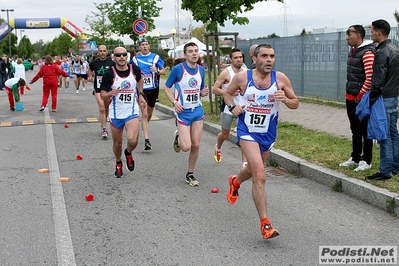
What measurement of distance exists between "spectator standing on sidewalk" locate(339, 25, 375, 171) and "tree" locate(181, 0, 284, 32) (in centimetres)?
769

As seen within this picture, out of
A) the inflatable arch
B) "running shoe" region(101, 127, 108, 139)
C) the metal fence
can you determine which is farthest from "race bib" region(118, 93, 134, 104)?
the inflatable arch

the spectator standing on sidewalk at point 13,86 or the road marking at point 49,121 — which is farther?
the spectator standing on sidewalk at point 13,86

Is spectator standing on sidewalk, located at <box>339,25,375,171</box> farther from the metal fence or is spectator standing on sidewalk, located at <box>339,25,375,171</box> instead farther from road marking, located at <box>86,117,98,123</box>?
road marking, located at <box>86,117,98,123</box>

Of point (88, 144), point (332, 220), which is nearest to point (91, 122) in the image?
point (88, 144)

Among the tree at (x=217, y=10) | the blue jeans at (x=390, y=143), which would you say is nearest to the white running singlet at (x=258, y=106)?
the blue jeans at (x=390, y=143)

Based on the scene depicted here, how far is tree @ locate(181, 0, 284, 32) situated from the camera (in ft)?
48.2

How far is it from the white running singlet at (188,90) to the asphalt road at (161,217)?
1135 mm

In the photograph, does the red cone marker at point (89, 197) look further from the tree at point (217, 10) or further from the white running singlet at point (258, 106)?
the tree at point (217, 10)

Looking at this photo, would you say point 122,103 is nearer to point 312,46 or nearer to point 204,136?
point 204,136

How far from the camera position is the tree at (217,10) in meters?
14.7

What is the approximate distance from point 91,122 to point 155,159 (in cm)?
582

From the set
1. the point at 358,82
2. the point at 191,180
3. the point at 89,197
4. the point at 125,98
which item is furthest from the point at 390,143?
the point at 89,197

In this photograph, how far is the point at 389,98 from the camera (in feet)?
22.5

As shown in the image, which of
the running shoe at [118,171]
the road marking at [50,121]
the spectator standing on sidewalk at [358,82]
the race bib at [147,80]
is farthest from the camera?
the road marking at [50,121]
